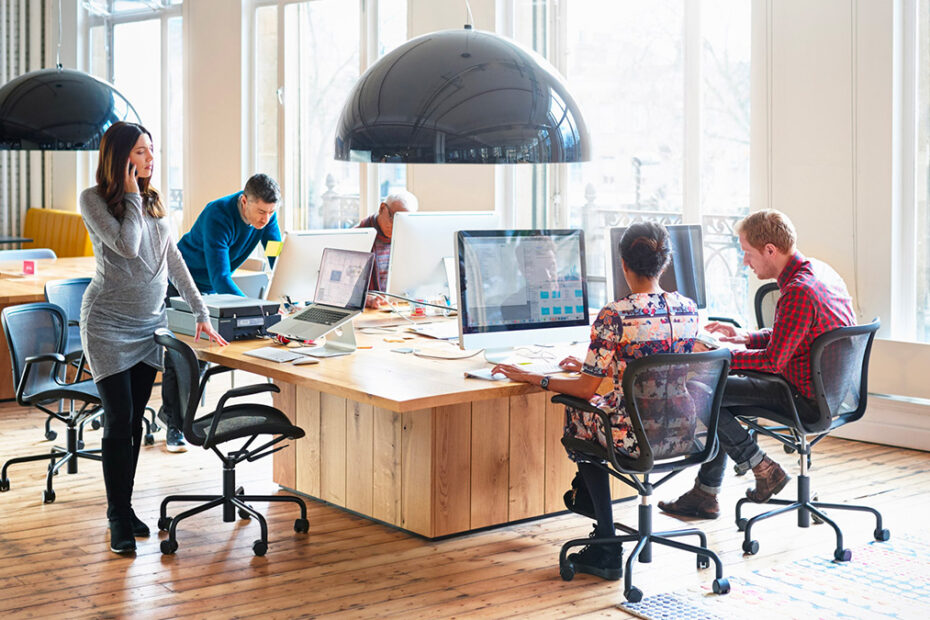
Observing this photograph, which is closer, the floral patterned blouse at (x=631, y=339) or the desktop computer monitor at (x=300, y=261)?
the floral patterned blouse at (x=631, y=339)

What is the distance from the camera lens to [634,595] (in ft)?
12.3

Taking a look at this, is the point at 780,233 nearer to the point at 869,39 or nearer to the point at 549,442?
the point at 549,442

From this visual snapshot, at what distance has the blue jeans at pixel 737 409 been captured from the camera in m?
4.27

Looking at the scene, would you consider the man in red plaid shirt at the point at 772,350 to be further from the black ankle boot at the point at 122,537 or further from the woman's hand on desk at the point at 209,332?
the black ankle boot at the point at 122,537

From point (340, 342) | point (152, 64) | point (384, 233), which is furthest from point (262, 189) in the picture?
point (152, 64)

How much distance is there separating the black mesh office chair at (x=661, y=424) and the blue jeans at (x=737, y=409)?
570 millimetres

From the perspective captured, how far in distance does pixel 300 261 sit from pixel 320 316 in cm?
58

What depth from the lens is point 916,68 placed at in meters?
5.94

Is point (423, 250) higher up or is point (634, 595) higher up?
point (423, 250)

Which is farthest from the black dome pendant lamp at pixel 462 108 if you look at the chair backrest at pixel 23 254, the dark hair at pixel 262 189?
the chair backrest at pixel 23 254

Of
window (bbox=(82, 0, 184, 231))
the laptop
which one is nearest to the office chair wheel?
the laptop

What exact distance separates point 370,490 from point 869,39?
11.8 ft

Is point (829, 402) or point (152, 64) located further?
point (152, 64)

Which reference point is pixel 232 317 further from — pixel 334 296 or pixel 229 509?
pixel 229 509
